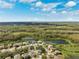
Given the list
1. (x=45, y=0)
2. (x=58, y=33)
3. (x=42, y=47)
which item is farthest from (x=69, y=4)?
(x=42, y=47)

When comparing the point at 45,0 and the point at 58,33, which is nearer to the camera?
the point at 45,0

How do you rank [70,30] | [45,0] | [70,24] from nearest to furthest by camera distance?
1. [45,0]
2. [70,30]
3. [70,24]

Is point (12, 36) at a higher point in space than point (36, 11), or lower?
lower

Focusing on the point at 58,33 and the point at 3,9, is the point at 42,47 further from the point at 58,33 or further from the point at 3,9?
the point at 3,9

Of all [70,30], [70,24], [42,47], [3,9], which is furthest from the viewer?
[70,24]

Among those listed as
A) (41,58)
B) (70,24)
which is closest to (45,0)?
(41,58)

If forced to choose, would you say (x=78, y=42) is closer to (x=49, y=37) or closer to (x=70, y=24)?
(x=49, y=37)
